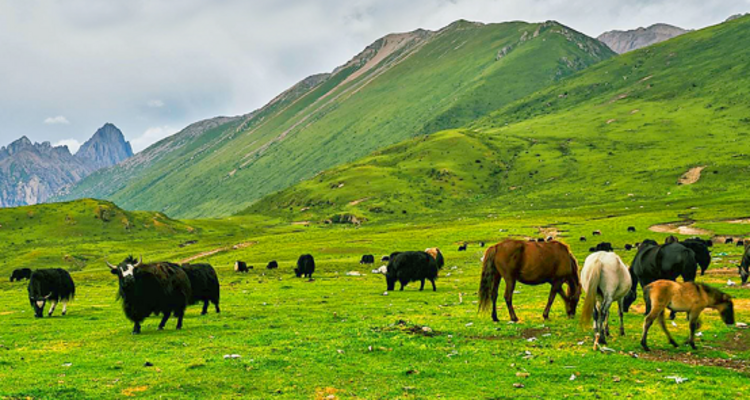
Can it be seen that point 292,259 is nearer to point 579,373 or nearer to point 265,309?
point 265,309

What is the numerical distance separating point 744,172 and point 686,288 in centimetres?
14048

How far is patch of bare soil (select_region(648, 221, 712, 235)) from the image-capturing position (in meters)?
61.9

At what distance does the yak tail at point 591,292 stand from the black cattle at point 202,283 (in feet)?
60.1

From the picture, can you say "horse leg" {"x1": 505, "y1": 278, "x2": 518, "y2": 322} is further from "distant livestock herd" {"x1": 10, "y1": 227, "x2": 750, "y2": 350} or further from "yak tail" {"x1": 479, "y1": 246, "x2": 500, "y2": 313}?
"yak tail" {"x1": 479, "y1": 246, "x2": 500, "y2": 313}

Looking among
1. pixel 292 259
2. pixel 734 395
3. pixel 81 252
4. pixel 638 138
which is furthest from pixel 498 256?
pixel 638 138

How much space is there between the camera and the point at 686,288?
15359 mm

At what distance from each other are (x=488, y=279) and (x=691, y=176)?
460ft

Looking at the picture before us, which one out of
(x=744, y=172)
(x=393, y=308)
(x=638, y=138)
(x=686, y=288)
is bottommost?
(x=393, y=308)

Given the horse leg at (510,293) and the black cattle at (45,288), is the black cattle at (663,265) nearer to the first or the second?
the horse leg at (510,293)

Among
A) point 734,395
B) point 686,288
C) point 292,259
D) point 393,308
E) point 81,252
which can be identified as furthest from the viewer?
point 81,252

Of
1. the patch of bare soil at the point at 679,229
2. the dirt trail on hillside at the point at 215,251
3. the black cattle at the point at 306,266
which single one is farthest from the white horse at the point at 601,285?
the dirt trail on hillside at the point at 215,251

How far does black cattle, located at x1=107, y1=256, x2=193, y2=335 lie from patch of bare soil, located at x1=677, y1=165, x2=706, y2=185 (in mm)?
139304

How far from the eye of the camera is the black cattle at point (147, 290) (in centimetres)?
2016

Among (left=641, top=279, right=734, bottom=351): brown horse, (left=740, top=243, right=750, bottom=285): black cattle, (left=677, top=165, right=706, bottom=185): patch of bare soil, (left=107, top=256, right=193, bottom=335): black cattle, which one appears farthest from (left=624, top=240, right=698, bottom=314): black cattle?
(left=677, top=165, right=706, bottom=185): patch of bare soil
